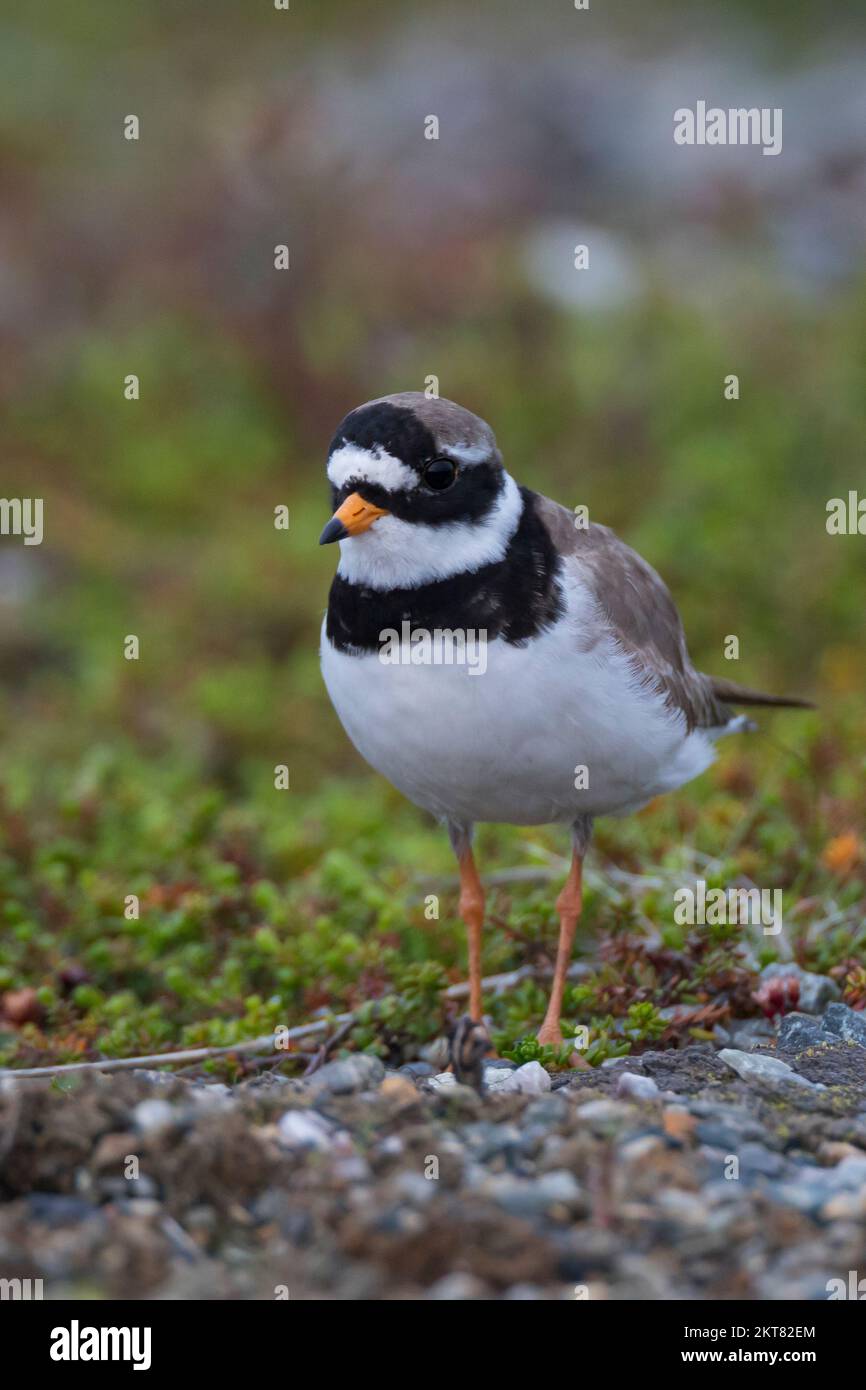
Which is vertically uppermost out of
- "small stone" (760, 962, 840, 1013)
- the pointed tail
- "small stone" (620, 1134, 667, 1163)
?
the pointed tail

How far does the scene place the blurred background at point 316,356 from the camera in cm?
855

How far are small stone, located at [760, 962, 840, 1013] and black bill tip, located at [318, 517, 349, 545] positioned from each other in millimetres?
1912

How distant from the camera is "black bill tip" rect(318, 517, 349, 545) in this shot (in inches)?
170

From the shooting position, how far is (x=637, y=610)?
5.06 m

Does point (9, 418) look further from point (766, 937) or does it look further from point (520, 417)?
point (766, 937)

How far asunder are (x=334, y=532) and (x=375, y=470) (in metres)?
0.24

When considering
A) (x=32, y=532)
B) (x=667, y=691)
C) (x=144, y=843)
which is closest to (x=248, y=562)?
(x=32, y=532)

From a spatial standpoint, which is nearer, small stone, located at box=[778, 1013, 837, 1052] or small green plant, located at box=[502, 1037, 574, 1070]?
small green plant, located at box=[502, 1037, 574, 1070]

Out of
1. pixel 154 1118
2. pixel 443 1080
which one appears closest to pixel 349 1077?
pixel 443 1080

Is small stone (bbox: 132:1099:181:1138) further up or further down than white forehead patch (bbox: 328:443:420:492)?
further down

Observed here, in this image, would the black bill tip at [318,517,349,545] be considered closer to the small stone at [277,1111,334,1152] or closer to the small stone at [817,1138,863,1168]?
the small stone at [277,1111,334,1152]

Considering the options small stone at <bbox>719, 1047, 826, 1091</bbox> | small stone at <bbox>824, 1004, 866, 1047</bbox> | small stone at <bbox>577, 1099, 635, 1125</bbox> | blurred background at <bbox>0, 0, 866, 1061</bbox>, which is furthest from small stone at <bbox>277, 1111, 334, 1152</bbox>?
blurred background at <bbox>0, 0, 866, 1061</bbox>

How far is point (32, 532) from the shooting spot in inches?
405

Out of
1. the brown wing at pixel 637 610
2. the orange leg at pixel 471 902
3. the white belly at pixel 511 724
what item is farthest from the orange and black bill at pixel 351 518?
the orange leg at pixel 471 902
